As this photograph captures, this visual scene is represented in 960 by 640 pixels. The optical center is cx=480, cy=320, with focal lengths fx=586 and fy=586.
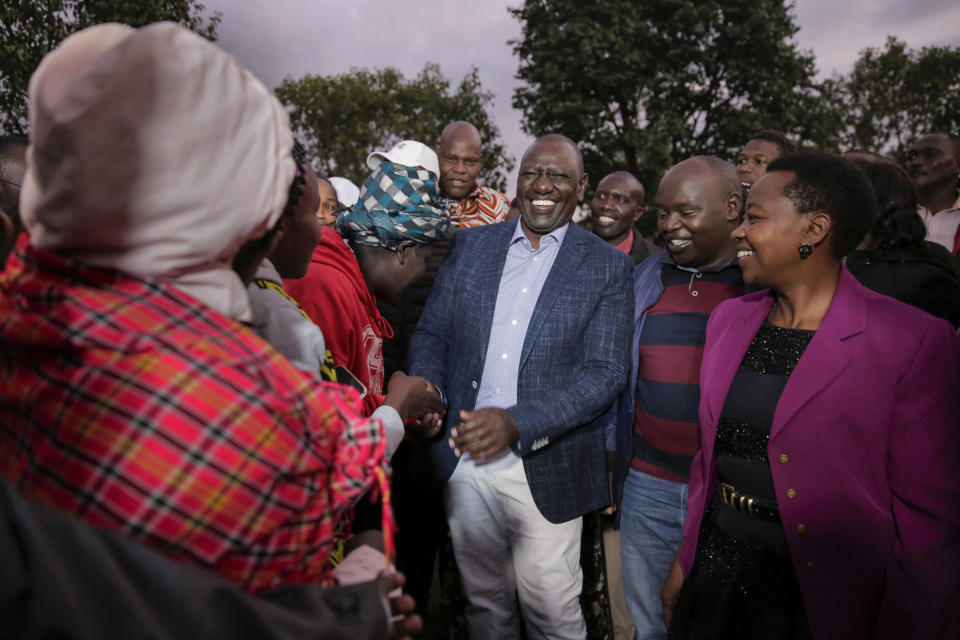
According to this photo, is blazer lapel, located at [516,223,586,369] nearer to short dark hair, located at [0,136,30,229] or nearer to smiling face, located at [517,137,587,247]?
smiling face, located at [517,137,587,247]

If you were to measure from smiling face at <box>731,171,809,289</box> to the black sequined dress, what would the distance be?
22 centimetres

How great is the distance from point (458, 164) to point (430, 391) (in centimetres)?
311

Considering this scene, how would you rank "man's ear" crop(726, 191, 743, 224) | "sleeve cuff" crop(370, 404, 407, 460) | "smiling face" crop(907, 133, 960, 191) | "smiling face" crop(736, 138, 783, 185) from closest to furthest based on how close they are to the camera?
1. "sleeve cuff" crop(370, 404, 407, 460)
2. "man's ear" crop(726, 191, 743, 224)
3. "smiling face" crop(736, 138, 783, 185)
4. "smiling face" crop(907, 133, 960, 191)

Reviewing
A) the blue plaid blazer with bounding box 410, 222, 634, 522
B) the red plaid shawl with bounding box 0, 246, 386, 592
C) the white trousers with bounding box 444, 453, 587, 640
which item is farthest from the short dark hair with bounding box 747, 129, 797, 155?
the red plaid shawl with bounding box 0, 246, 386, 592

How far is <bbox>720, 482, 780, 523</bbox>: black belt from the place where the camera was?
6.47ft

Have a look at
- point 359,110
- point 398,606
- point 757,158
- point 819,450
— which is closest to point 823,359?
point 819,450

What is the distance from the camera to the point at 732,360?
2.16 metres

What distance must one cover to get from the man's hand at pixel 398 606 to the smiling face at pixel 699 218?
236 cm

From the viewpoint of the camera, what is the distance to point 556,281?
8.95 feet

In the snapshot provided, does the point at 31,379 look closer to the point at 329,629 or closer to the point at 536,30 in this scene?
the point at 329,629

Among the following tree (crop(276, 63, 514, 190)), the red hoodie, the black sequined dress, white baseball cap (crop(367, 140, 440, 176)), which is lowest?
the black sequined dress

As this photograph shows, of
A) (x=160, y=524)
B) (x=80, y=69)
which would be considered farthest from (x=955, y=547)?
(x=80, y=69)

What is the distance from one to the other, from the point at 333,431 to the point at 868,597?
1.78m

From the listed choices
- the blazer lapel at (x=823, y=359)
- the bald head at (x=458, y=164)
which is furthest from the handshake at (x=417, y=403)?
the bald head at (x=458, y=164)
